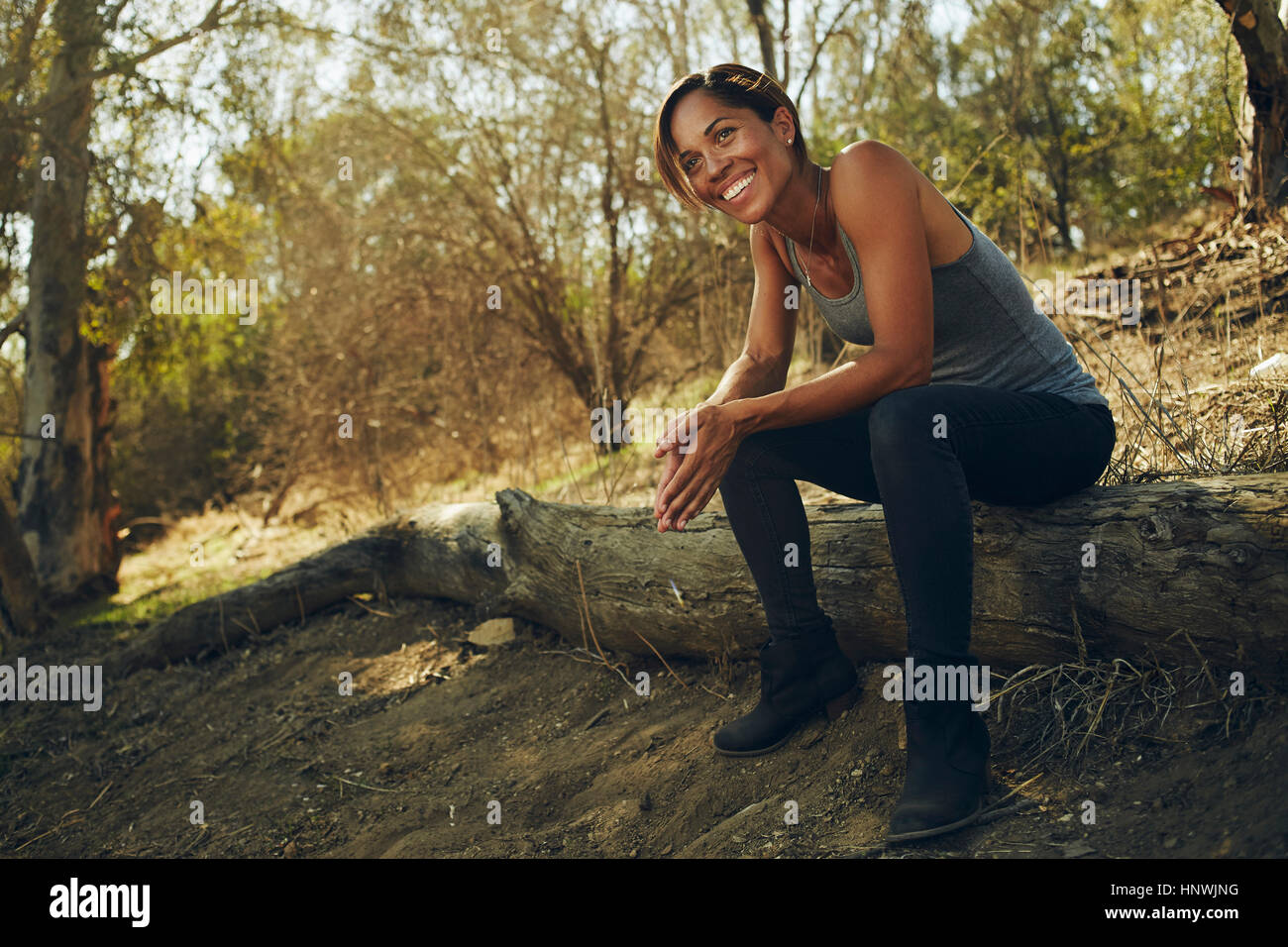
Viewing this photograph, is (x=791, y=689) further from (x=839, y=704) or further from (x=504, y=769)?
(x=504, y=769)

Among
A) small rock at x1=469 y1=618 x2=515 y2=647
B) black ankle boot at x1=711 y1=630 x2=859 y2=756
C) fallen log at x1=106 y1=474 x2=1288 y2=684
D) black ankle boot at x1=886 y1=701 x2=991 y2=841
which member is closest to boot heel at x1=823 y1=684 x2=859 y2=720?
black ankle boot at x1=711 y1=630 x2=859 y2=756

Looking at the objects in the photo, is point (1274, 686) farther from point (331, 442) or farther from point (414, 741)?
point (331, 442)

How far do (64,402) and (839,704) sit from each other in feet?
23.1

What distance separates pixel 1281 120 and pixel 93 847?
5.38m

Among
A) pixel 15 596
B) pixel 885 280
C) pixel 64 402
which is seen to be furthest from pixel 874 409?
pixel 64 402

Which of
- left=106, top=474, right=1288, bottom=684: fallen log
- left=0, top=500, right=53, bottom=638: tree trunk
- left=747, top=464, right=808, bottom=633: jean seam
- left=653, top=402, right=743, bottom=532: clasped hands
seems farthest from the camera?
left=0, top=500, right=53, bottom=638: tree trunk

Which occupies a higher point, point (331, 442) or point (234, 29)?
point (234, 29)

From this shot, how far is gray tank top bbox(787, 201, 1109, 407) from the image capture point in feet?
7.12

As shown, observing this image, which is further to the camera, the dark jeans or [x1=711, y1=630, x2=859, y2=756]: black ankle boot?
[x1=711, y1=630, x2=859, y2=756]: black ankle boot

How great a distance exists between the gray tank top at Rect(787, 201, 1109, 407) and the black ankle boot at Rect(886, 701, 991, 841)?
74cm

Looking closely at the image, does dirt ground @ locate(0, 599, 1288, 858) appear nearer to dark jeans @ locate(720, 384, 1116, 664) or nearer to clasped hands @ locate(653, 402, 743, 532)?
dark jeans @ locate(720, 384, 1116, 664)

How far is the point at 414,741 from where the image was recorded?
122 inches
